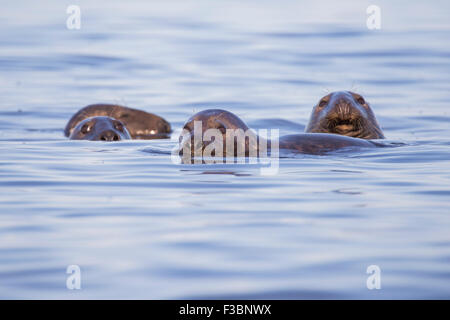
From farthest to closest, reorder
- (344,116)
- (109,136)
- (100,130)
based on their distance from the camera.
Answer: (100,130)
(109,136)
(344,116)

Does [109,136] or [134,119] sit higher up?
[134,119]

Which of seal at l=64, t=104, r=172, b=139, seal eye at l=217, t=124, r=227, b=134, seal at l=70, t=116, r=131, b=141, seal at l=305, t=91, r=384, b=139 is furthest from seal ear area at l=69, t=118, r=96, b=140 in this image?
seal eye at l=217, t=124, r=227, b=134

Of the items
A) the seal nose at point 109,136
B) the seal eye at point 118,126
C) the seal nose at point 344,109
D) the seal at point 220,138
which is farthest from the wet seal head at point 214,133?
the seal eye at point 118,126

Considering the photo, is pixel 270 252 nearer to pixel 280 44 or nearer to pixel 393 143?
pixel 393 143

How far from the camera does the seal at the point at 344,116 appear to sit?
32.6ft

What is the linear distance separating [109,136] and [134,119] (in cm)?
219

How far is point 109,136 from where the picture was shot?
10930 mm

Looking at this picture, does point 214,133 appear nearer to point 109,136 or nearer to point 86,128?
point 109,136

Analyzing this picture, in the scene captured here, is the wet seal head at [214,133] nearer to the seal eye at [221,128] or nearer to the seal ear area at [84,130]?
the seal eye at [221,128]

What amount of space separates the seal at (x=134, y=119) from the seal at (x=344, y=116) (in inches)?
125

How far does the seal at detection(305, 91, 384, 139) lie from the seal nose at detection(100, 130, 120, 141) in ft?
7.59

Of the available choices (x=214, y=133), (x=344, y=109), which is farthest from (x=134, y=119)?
(x=214, y=133)

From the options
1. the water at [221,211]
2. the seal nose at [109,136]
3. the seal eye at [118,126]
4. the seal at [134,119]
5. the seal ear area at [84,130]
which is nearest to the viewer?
the water at [221,211]

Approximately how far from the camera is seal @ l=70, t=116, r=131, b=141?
35.9 feet
